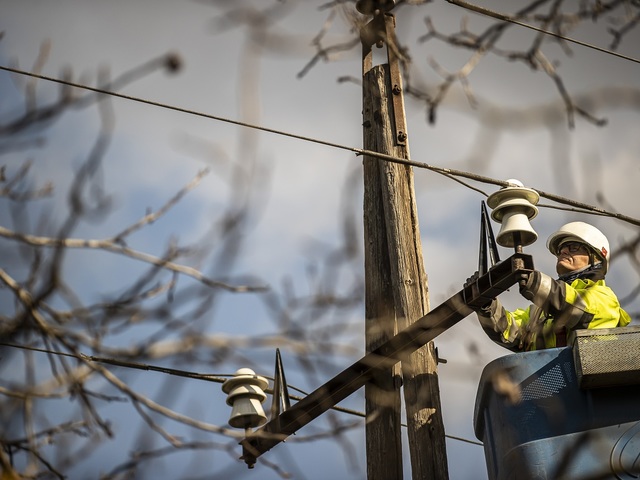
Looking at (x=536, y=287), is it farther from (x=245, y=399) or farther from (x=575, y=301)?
(x=245, y=399)

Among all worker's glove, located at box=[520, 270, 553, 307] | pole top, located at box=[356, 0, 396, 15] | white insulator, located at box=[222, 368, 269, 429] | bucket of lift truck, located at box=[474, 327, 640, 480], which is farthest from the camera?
pole top, located at box=[356, 0, 396, 15]

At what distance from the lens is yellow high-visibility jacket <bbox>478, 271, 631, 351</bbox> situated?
7148 millimetres

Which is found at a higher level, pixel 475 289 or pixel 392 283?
pixel 392 283

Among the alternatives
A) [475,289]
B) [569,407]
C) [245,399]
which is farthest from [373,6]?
[569,407]

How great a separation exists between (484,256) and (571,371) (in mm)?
922

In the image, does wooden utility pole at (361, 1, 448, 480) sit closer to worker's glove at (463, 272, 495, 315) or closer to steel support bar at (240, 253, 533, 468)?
steel support bar at (240, 253, 533, 468)

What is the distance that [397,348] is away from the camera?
24.6 ft

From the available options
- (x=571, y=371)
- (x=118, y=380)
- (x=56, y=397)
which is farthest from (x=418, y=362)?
(x=56, y=397)

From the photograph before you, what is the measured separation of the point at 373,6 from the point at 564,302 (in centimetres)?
307

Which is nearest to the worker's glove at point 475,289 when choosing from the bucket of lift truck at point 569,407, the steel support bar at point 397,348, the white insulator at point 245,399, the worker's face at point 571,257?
the steel support bar at point 397,348

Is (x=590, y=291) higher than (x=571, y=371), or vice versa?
(x=590, y=291)

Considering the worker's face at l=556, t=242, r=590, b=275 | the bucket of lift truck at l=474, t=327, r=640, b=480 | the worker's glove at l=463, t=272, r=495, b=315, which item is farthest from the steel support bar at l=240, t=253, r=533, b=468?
the worker's face at l=556, t=242, r=590, b=275

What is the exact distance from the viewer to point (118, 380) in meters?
4.72

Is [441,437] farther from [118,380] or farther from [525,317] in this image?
[118,380]
